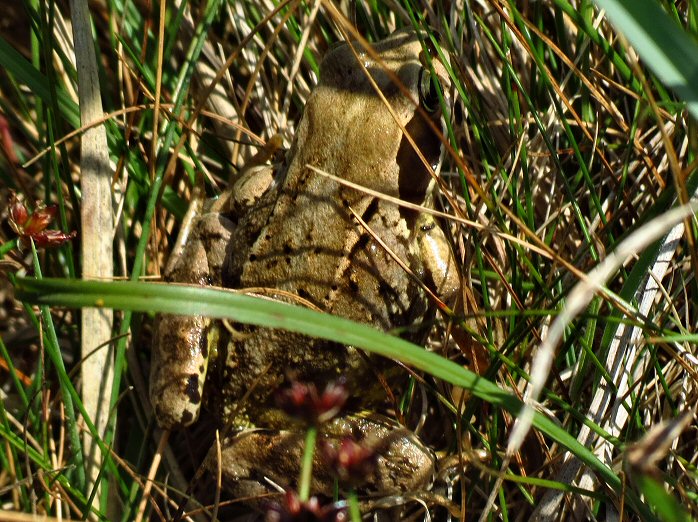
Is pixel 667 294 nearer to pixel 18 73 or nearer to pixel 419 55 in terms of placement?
pixel 419 55

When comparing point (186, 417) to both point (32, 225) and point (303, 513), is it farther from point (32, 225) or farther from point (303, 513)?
point (303, 513)

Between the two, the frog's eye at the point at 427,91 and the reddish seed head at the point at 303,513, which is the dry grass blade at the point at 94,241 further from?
the reddish seed head at the point at 303,513

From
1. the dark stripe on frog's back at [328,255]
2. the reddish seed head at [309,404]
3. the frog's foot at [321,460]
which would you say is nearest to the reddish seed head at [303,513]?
the reddish seed head at [309,404]

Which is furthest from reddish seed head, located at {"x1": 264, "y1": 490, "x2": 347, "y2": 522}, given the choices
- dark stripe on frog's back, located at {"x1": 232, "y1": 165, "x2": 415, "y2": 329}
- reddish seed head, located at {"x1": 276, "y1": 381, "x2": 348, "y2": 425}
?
dark stripe on frog's back, located at {"x1": 232, "y1": 165, "x2": 415, "y2": 329}

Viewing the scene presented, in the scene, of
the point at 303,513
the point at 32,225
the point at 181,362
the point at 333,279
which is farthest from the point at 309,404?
the point at 32,225

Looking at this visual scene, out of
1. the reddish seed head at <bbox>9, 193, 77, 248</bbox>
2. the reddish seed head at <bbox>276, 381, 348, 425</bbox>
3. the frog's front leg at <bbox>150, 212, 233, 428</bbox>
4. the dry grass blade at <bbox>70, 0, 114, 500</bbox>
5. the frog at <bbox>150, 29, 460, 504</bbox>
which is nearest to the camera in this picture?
the reddish seed head at <bbox>276, 381, 348, 425</bbox>

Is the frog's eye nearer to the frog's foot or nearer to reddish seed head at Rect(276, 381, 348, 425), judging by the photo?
the frog's foot
